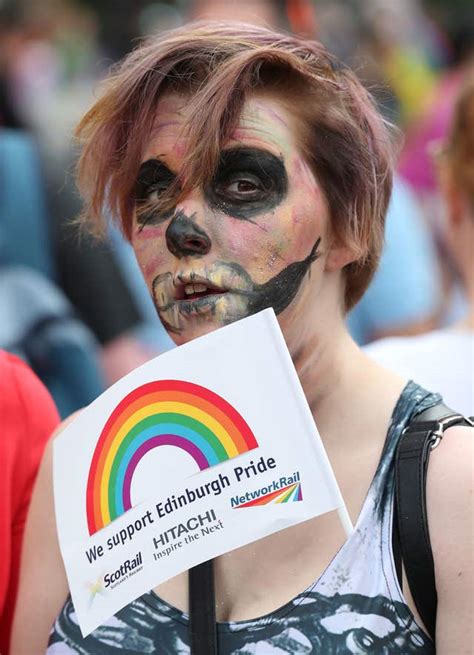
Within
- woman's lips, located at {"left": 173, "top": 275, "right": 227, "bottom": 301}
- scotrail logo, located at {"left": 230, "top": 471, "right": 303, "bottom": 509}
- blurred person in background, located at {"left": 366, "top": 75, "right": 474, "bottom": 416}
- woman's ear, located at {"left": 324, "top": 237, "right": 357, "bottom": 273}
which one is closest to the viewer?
scotrail logo, located at {"left": 230, "top": 471, "right": 303, "bottom": 509}

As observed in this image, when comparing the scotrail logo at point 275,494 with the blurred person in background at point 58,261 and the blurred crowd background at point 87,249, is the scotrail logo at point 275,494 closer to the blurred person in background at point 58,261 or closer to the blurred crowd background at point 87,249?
the blurred crowd background at point 87,249

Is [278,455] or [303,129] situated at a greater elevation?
[303,129]

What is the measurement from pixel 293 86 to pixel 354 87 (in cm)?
14

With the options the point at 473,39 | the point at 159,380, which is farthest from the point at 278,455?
the point at 473,39

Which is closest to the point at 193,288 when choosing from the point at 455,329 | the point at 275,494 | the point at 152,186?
the point at 152,186

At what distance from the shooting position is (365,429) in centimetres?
205

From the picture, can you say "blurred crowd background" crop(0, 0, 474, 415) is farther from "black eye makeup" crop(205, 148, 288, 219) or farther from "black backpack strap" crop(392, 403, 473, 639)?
"black backpack strap" crop(392, 403, 473, 639)

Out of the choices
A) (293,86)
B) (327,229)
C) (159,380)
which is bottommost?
(159,380)

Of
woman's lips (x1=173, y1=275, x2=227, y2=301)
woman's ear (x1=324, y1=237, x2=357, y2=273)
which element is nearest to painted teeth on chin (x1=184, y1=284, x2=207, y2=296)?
woman's lips (x1=173, y1=275, x2=227, y2=301)

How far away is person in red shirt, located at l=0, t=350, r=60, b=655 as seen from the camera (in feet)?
7.44

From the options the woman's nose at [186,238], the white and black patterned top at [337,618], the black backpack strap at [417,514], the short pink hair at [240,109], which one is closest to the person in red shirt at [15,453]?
the white and black patterned top at [337,618]

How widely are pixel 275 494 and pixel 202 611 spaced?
30 cm

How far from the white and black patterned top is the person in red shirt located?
1.03ft

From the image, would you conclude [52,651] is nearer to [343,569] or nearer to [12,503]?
A: [12,503]
